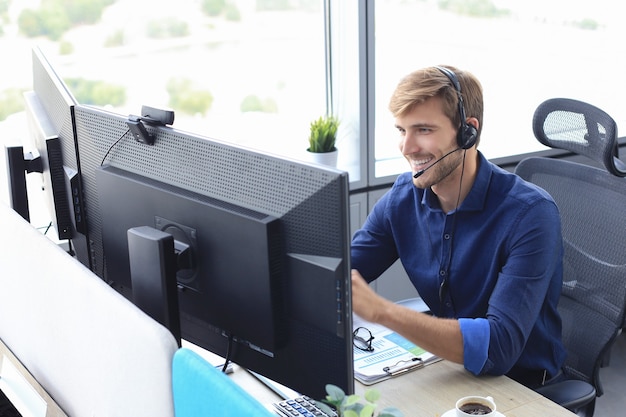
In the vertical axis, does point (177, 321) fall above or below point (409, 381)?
above

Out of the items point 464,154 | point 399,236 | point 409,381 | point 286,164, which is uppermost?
point 286,164

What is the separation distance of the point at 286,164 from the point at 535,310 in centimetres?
77

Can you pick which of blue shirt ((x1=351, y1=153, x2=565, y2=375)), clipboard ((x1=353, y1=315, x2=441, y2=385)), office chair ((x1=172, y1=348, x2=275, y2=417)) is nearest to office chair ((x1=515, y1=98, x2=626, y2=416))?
blue shirt ((x1=351, y1=153, x2=565, y2=375))

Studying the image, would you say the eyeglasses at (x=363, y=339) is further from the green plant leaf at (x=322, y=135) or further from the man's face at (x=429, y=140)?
the green plant leaf at (x=322, y=135)

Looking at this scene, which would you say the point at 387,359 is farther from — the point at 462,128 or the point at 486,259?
the point at 462,128

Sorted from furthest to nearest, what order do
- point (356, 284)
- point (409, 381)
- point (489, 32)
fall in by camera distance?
point (489, 32) < point (409, 381) < point (356, 284)

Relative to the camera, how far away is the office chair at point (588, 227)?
181 centimetres

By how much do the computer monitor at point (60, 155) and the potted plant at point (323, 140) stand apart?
1150 millimetres

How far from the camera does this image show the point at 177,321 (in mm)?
1262

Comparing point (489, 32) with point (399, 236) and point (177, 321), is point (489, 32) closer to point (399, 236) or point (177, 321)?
point (399, 236)

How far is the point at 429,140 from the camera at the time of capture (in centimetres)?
176

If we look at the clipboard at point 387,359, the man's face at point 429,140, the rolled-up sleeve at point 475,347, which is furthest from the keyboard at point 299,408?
the man's face at point 429,140

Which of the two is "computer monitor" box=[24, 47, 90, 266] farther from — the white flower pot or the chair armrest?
the white flower pot

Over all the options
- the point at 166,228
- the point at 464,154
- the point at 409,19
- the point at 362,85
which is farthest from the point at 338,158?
the point at 166,228
